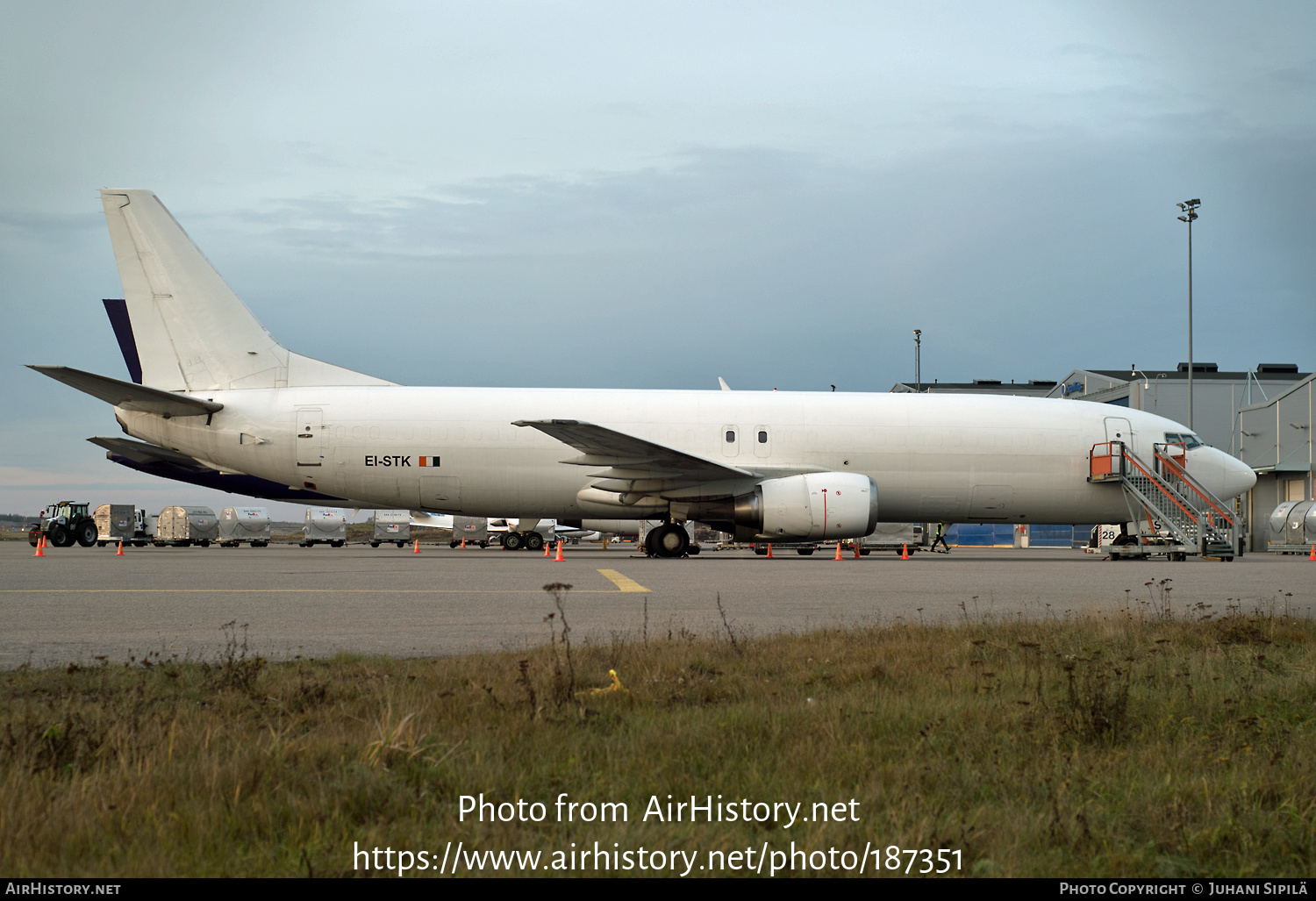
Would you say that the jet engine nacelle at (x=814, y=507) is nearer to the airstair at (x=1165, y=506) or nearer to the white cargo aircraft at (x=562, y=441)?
the white cargo aircraft at (x=562, y=441)

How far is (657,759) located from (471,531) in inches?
1905

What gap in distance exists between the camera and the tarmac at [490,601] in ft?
25.1

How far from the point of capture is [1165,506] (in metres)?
23.4

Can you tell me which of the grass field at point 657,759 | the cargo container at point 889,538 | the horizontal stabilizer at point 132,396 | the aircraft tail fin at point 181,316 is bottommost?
the cargo container at point 889,538

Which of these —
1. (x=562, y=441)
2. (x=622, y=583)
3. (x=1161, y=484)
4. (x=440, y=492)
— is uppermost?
(x=562, y=441)

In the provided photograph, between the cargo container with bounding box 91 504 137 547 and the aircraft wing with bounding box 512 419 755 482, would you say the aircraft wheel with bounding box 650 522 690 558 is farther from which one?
the cargo container with bounding box 91 504 137 547

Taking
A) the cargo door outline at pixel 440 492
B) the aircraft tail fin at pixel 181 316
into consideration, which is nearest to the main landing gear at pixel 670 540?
the cargo door outline at pixel 440 492

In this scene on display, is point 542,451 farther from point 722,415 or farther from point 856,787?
point 856,787

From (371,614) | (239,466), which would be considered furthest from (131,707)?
(239,466)

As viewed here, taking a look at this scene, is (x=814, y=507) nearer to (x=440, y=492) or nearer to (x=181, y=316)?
(x=440, y=492)

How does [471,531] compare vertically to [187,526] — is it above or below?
below

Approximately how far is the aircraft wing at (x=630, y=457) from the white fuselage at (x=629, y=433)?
1.70 ft

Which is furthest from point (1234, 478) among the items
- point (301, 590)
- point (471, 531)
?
point (471, 531)

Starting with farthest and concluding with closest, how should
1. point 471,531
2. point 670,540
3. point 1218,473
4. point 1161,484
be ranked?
1. point 471,531
2. point 1218,473
3. point 670,540
4. point 1161,484
